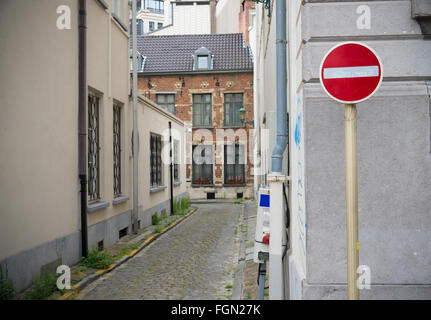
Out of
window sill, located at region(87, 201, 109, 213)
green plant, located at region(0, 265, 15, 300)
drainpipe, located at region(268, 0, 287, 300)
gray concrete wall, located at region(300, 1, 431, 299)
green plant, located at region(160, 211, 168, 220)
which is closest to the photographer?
gray concrete wall, located at region(300, 1, 431, 299)

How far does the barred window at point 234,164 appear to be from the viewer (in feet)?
82.5

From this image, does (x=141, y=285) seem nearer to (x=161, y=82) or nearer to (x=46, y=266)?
(x=46, y=266)

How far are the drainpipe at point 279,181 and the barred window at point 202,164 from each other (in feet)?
66.9

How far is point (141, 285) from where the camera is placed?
20.7 ft

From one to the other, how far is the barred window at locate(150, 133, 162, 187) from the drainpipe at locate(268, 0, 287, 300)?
9.13 meters

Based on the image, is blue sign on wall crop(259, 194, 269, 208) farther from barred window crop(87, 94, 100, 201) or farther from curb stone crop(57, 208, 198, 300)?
barred window crop(87, 94, 100, 201)

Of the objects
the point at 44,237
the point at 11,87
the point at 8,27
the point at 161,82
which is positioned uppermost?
the point at 161,82

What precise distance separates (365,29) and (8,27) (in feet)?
13.2

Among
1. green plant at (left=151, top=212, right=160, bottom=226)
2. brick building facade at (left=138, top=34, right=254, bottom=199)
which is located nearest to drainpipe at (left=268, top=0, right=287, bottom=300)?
green plant at (left=151, top=212, right=160, bottom=226)

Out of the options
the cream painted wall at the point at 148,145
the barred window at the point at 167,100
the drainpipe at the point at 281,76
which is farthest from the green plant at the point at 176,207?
the drainpipe at the point at 281,76

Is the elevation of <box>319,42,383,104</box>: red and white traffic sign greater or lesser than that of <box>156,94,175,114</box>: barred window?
lesser

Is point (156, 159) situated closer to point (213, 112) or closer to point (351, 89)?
point (213, 112)

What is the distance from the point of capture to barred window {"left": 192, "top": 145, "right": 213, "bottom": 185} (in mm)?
25312
